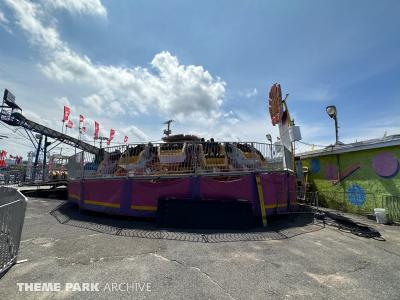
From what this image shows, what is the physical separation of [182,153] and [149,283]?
19.0ft

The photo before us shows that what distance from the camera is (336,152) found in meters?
13.2

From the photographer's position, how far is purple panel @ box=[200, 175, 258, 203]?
8.48m

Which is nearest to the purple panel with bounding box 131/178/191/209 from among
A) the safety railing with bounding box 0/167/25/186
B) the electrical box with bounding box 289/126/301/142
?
the electrical box with bounding box 289/126/301/142

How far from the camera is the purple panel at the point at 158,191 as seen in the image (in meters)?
8.48

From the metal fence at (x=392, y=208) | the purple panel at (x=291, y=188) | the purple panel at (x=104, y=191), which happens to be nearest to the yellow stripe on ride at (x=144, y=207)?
the purple panel at (x=104, y=191)

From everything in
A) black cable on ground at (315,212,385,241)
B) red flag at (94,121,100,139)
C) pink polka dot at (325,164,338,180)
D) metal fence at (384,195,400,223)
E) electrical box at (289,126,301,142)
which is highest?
red flag at (94,121,100,139)

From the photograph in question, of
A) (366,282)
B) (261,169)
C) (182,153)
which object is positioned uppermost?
(182,153)

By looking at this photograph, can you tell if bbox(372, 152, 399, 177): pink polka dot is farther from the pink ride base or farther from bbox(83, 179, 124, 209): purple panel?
bbox(83, 179, 124, 209): purple panel

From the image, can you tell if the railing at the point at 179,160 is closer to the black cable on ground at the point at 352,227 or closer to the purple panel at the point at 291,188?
the purple panel at the point at 291,188

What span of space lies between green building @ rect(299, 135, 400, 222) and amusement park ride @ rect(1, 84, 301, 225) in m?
4.06

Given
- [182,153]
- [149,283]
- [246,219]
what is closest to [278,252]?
[246,219]

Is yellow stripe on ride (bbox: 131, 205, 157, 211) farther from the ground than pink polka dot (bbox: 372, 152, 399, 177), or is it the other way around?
pink polka dot (bbox: 372, 152, 399, 177)

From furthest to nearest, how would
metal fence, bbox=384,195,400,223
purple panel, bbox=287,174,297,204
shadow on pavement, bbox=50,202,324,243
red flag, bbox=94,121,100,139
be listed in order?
1. red flag, bbox=94,121,100,139
2. purple panel, bbox=287,174,297,204
3. metal fence, bbox=384,195,400,223
4. shadow on pavement, bbox=50,202,324,243

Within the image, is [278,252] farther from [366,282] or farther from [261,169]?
[261,169]
